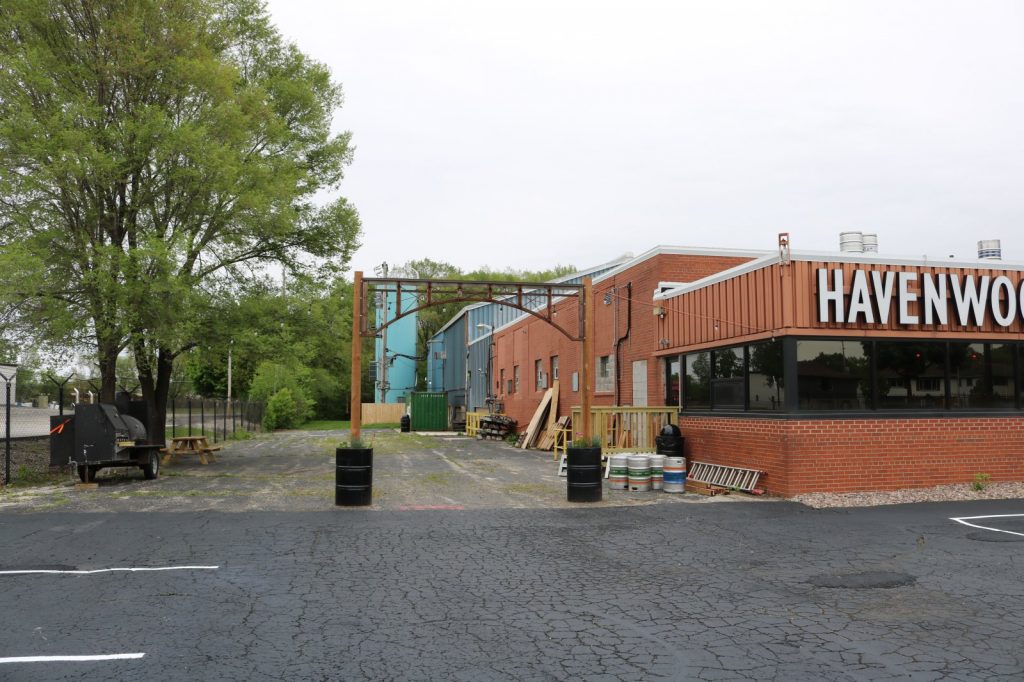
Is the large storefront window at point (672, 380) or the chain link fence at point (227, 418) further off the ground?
the large storefront window at point (672, 380)

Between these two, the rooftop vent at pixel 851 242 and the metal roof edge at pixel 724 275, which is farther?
the rooftop vent at pixel 851 242

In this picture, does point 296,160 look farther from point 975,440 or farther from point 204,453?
point 975,440

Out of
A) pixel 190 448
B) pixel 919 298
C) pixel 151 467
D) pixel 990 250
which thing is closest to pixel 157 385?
pixel 190 448

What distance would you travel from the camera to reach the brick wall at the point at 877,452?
529 inches

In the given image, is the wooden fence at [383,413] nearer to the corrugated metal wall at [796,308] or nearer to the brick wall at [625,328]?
the brick wall at [625,328]

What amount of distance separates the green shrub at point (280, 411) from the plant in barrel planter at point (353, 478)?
38.2 m

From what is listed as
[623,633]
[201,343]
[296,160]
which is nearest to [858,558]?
[623,633]

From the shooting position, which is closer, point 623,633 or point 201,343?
point 623,633

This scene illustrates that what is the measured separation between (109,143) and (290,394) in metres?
36.2

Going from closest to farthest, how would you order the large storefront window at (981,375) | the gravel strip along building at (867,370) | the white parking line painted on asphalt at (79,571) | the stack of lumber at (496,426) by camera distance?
the white parking line painted on asphalt at (79,571), the gravel strip along building at (867,370), the large storefront window at (981,375), the stack of lumber at (496,426)

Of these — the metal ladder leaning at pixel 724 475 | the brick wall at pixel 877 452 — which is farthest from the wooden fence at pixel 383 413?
the brick wall at pixel 877 452

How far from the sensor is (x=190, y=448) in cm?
2475

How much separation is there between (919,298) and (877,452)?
2969 millimetres

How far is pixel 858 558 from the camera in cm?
850
